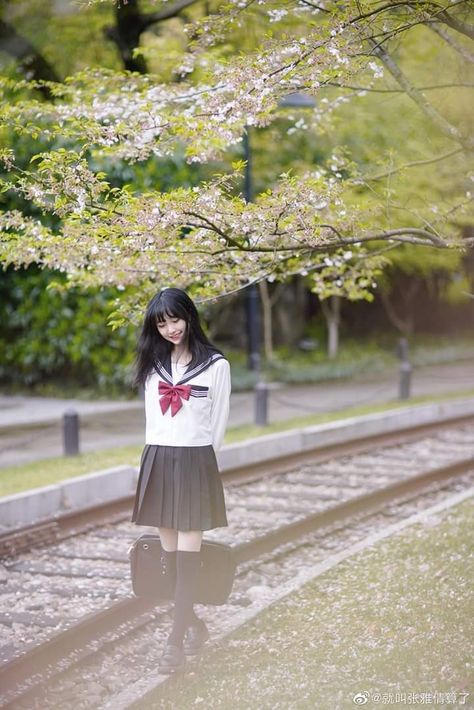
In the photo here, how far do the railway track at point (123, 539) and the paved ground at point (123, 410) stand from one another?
8.15 ft

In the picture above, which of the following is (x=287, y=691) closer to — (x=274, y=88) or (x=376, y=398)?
(x=274, y=88)

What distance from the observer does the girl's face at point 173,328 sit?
468 centimetres

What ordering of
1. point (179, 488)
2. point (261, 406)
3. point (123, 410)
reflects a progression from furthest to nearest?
point (123, 410) < point (261, 406) < point (179, 488)

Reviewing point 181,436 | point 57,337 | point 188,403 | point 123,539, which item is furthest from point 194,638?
point 57,337

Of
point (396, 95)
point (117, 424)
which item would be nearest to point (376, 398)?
point (117, 424)

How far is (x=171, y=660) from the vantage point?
4715 millimetres

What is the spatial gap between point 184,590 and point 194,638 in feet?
0.89

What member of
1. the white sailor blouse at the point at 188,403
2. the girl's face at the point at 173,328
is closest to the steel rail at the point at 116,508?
the white sailor blouse at the point at 188,403

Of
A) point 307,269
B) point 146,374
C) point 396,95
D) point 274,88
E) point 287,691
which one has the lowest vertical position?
point 287,691

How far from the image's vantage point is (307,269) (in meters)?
6.22

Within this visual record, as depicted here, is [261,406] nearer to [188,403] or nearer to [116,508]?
[116,508]

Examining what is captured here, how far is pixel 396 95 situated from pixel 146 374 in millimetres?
3712

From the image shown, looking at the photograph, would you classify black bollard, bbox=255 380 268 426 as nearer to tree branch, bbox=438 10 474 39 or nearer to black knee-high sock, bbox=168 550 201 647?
tree branch, bbox=438 10 474 39

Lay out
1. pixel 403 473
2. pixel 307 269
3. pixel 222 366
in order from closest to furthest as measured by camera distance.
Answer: pixel 222 366 < pixel 307 269 < pixel 403 473
